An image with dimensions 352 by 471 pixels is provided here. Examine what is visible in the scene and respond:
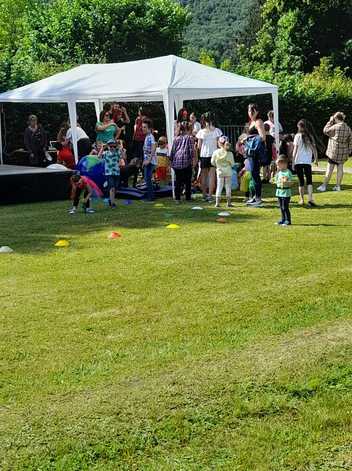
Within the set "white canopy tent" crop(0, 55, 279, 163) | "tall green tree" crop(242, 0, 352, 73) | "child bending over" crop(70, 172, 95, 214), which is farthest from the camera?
"tall green tree" crop(242, 0, 352, 73)

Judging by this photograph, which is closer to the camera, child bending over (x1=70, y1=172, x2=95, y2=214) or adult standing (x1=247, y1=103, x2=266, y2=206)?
child bending over (x1=70, y1=172, x2=95, y2=214)

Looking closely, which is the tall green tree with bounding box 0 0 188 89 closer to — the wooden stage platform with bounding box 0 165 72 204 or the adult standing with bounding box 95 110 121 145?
the adult standing with bounding box 95 110 121 145

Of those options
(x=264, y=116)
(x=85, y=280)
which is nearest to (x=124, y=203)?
(x=85, y=280)

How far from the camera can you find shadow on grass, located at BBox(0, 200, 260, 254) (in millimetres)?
10531

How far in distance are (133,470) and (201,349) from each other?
1.81 meters

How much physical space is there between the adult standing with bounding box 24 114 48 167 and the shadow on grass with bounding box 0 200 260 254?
12.3 ft

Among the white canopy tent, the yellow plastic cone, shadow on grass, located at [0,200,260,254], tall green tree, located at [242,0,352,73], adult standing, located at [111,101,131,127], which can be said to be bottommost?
the yellow plastic cone

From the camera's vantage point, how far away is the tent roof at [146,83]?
15940mm

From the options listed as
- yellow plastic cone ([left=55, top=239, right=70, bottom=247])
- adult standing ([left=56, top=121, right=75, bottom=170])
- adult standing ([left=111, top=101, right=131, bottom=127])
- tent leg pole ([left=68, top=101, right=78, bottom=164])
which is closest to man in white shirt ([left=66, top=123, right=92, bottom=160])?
adult standing ([left=56, top=121, right=75, bottom=170])

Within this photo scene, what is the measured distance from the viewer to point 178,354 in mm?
5664

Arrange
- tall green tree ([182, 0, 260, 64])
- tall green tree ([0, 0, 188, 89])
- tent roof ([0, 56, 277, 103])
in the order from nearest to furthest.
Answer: tent roof ([0, 56, 277, 103]) < tall green tree ([0, 0, 188, 89]) < tall green tree ([182, 0, 260, 64])

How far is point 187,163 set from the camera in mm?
14227

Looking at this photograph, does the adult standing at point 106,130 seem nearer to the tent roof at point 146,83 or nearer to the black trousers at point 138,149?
the tent roof at point 146,83

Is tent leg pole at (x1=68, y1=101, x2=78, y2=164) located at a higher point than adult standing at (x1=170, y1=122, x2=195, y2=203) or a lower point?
higher
